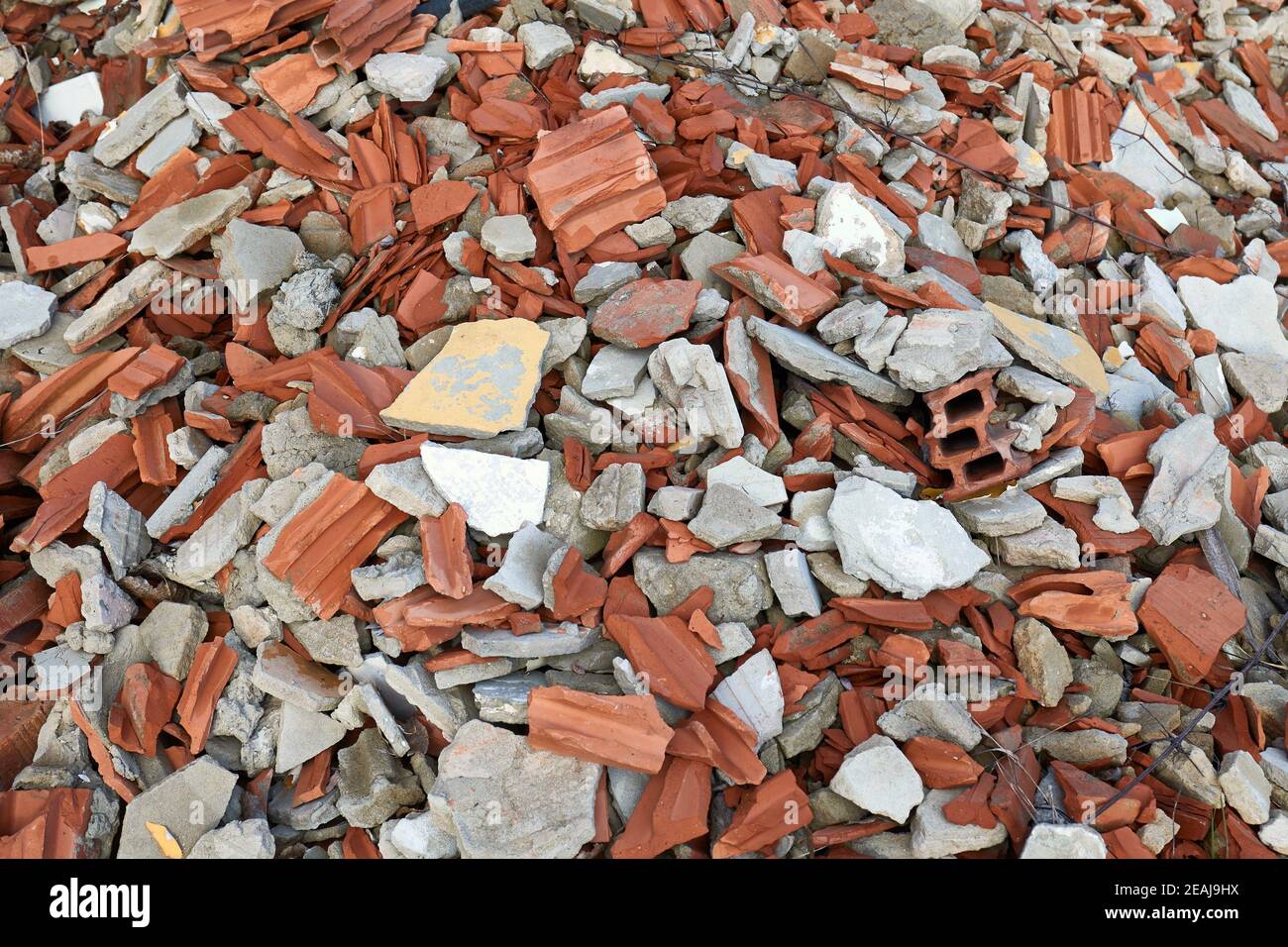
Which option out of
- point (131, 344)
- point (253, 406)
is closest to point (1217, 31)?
point (253, 406)

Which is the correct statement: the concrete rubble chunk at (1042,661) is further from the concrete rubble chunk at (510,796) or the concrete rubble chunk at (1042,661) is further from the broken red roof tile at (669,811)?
the concrete rubble chunk at (510,796)

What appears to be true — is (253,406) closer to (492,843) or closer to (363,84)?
(363,84)

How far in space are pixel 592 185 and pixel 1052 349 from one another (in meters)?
2.55

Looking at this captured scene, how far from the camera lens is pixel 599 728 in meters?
3.81

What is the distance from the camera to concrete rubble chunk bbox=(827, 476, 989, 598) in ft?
13.5

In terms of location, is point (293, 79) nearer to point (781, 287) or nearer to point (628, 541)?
point (781, 287)

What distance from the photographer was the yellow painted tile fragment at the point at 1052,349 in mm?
4699

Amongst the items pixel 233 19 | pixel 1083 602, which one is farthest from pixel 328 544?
pixel 233 19

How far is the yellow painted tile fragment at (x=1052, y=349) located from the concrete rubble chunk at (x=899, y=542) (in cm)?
101

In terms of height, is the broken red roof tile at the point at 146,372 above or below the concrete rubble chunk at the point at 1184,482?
above

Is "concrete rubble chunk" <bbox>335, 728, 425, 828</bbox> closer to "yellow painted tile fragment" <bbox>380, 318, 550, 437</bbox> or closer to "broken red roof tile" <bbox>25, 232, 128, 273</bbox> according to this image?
"yellow painted tile fragment" <bbox>380, 318, 550, 437</bbox>

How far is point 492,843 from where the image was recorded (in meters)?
3.68

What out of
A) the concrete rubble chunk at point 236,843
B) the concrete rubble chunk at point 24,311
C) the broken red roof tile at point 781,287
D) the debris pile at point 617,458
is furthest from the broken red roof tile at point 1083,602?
the concrete rubble chunk at point 24,311
